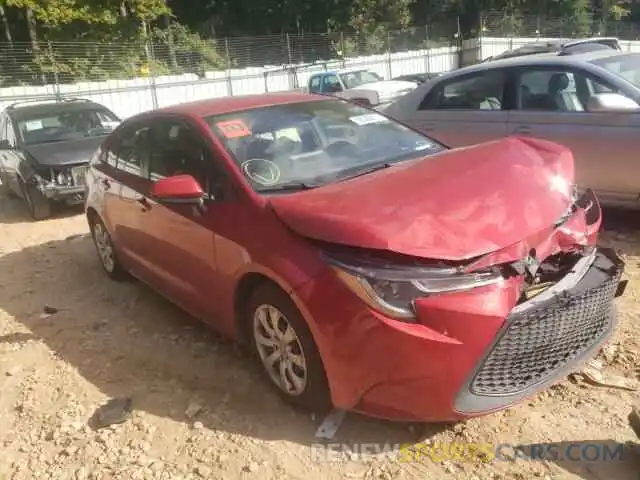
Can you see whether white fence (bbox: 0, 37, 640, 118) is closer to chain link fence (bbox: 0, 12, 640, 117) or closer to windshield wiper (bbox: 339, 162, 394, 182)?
chain link fence (bbox: 0, 12, 640, 117)

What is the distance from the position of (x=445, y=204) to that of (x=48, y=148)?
7331 mm

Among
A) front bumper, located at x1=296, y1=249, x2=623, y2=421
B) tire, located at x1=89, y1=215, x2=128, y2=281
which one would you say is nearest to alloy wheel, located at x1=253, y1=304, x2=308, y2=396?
front bumper, located at x1=296, y1=249, x2=623, y2=421

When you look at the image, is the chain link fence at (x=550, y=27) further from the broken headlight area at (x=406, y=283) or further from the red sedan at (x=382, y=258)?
the broken headlight area at (x=406, y=283)

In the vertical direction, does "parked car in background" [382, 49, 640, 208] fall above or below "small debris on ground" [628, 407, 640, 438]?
above

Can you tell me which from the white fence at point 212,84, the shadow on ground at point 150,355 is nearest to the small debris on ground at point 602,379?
the shadow on ground at point 150,355

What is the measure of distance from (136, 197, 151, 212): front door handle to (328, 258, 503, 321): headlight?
2110 millimetres

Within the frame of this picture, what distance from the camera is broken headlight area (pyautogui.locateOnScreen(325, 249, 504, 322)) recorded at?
2.58 m

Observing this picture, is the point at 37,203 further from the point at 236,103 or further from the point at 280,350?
the point at 280,350

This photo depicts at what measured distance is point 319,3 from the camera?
3791 centimetres

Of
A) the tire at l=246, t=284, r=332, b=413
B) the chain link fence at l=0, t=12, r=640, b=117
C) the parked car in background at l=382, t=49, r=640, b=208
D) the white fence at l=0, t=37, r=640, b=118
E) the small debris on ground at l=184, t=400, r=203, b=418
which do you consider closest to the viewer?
the tire at l=246, t=284, r=332, b=413

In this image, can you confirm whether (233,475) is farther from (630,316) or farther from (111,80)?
(111,80)

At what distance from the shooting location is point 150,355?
4102 mm

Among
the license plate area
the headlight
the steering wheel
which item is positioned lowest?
the license plate area

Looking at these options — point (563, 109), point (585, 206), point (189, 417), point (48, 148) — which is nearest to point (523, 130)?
point (563, 109)
